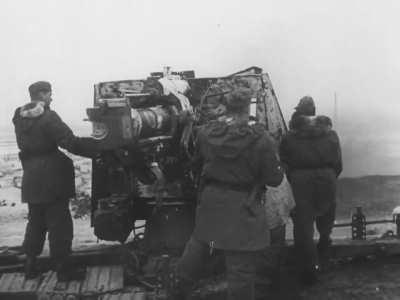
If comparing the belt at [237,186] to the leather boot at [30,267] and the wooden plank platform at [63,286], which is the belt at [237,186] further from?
the leather boot at [30,267]

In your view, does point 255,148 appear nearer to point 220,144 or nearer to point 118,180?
point 220,144

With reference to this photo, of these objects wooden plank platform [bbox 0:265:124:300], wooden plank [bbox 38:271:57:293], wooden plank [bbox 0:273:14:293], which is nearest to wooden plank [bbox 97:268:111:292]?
wooden plank platform [bbox 0:265:124:300]

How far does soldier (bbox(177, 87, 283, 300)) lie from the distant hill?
7264mm

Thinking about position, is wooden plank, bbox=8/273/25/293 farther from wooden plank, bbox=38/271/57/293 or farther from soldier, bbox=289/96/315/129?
soldier, bbox=289/96/315/129

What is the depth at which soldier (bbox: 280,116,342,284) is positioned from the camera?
604 cm

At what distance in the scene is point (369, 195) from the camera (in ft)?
44.1

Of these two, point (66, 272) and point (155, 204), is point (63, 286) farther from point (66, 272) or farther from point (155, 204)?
point (155, 204)

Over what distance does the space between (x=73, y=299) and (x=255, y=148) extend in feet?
7.26

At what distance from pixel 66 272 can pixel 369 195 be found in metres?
9.21

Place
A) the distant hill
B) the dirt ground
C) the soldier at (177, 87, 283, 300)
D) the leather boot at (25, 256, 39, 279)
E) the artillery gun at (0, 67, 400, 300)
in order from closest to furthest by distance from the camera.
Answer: the soldier at (177, 87, 283, 300), the artillery gun at (0, 67, 400, 300), the leather boot at (25, 256, 39, 279), the dirt ground, the distant hill

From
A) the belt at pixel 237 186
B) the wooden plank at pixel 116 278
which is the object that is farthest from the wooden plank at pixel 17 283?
the belt at pixel 237 186

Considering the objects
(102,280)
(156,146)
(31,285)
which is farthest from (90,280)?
(156,146)

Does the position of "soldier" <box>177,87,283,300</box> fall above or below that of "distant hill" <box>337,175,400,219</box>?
above

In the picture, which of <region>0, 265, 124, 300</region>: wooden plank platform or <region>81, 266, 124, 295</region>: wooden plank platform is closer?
<region>0, 265, 124, 300</region>: wooden plank platform
